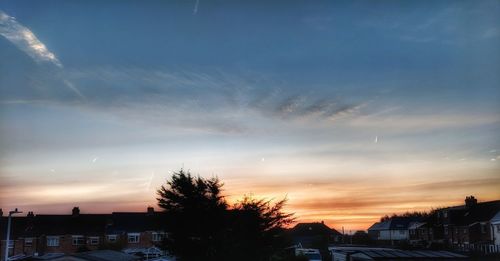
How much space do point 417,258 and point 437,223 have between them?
4312cm

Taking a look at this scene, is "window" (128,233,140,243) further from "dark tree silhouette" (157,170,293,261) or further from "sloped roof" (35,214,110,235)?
"dark tree silhouette" (157,170,293,261)

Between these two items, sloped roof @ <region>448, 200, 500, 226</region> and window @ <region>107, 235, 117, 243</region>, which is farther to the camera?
window @ <region>107, 235, 117, 243</region>

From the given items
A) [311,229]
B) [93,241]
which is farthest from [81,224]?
[311,229]

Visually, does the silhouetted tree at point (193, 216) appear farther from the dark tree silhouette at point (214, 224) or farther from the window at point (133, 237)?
the window at point (133, 237)

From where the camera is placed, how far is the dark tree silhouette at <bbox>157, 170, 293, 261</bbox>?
64.3ft

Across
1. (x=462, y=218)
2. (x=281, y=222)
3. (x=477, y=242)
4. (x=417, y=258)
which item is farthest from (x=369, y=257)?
(x=462, y=218)

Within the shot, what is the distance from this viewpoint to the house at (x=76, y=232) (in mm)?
61156

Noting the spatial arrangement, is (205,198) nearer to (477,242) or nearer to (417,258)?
(417,258)

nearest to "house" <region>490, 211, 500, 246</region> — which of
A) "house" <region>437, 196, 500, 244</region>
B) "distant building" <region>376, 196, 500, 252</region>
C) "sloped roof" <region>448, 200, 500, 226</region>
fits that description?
"distant building" <region>376, 196, 500, 252</region>

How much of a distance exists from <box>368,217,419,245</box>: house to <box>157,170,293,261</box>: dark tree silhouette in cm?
6144

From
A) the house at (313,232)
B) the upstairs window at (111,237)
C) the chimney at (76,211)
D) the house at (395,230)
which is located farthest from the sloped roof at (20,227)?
the house at (395,230)

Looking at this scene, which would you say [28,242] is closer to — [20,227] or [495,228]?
[20,227]

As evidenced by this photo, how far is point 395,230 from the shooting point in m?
82.6

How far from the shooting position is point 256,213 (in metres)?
20.4
